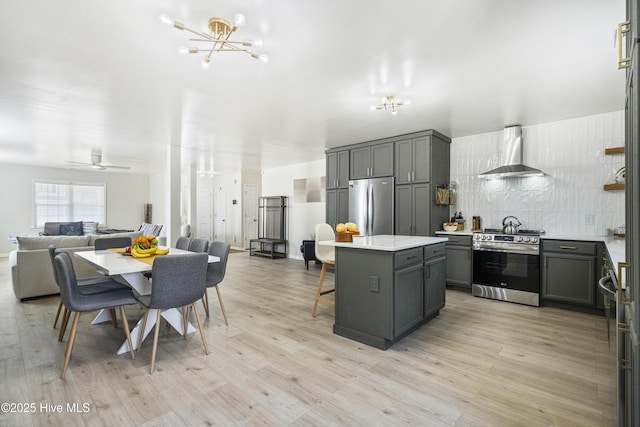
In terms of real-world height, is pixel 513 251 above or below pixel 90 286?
above

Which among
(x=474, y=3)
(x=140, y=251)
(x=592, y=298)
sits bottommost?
(x=592, y=298)

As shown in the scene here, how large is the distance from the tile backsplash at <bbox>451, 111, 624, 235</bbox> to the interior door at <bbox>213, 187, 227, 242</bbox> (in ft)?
24.9

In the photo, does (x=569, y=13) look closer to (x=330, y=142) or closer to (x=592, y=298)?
(x=592, y=298)

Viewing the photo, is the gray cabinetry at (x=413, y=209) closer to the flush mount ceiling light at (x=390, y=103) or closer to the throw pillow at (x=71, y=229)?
the flush mount ceiling light at (x=390, y=103)

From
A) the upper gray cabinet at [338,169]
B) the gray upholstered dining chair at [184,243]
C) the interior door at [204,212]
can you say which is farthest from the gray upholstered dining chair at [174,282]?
the interior door at [204,212]

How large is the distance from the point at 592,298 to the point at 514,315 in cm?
89

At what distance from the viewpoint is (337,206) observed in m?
5.96

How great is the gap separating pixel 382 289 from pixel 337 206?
3396mm

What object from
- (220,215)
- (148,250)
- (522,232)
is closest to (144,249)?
(148,250)

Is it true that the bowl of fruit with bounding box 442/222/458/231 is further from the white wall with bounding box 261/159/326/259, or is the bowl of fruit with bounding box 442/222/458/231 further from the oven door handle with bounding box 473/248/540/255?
the white wall with bounding box 261/159/326/259

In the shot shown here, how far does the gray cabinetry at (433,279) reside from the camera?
10.3 feet

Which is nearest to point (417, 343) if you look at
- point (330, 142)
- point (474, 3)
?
point (474, 3)

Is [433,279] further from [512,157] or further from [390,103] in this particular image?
[512,157]

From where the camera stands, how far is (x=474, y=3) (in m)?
1.86
